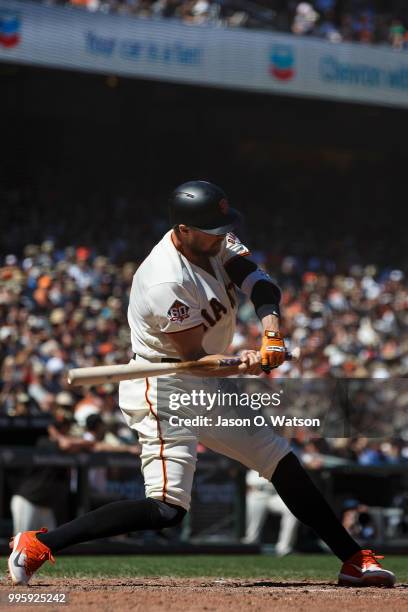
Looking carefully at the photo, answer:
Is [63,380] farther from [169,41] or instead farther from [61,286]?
[169,41]

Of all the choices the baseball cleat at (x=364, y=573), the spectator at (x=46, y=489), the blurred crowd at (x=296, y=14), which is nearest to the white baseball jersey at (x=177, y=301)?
the baseball cleat at (x=364, y=573)

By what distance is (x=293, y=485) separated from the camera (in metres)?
4.54

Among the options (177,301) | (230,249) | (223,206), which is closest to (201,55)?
(230,249)

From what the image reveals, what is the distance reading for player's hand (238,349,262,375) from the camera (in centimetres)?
416

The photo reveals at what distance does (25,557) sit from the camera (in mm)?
4152

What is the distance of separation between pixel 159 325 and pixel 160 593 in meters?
1.01

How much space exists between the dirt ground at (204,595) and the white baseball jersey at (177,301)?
0.93 meters

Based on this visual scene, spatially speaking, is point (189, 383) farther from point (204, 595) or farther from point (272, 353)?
point (204, 595)

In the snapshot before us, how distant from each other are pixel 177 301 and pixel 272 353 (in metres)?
0.41

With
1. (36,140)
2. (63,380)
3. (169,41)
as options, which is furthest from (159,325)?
(36,140)

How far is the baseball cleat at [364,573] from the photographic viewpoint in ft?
14.8

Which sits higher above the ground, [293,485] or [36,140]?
[293,485]

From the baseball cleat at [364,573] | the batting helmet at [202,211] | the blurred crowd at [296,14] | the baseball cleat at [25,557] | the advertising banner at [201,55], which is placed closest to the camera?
the baseball cleat at [25,557]

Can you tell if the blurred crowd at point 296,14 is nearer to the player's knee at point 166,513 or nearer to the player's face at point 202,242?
the player's face at point 202,242
